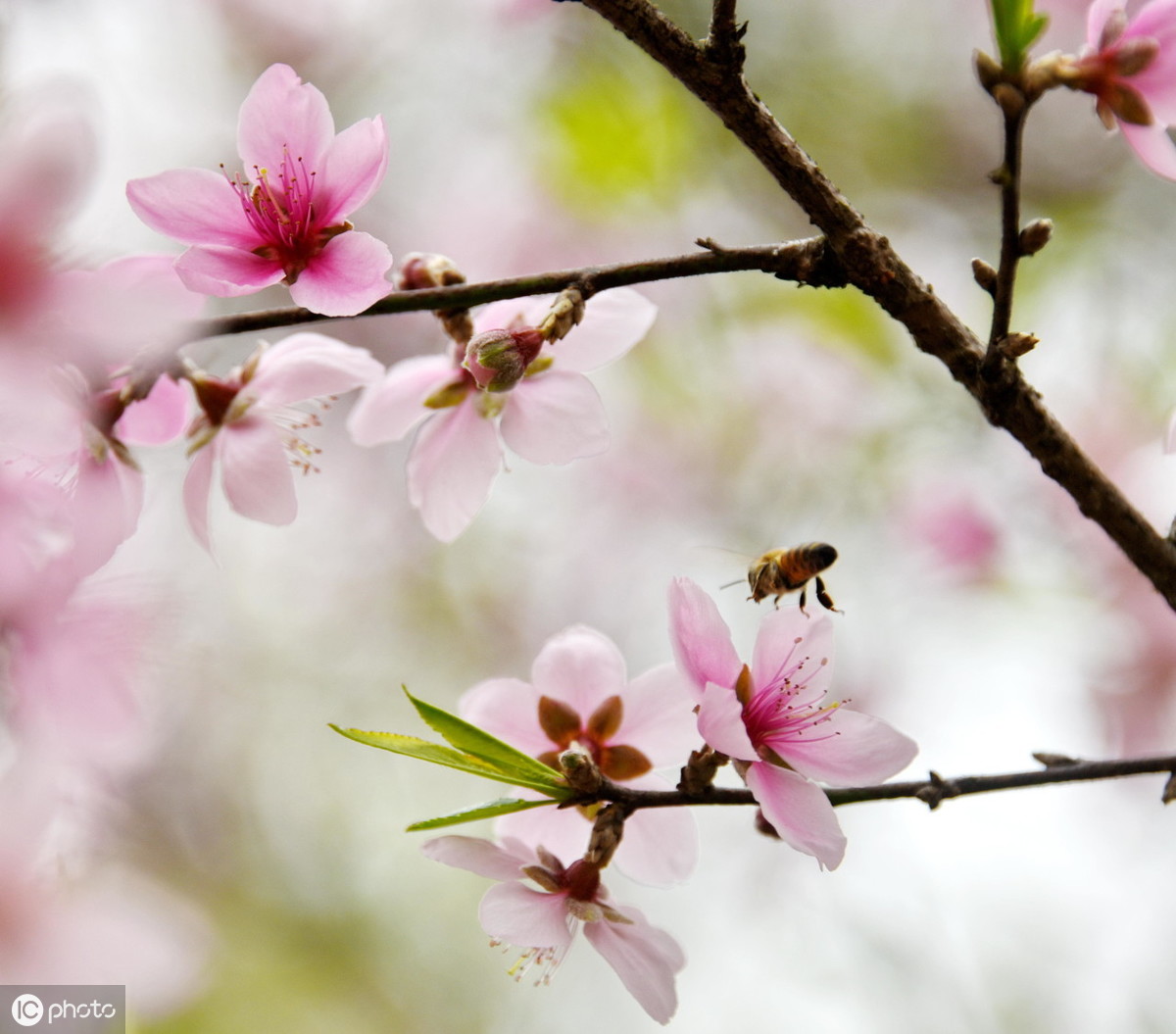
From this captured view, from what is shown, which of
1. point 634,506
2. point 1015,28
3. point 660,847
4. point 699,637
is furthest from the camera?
point 634,506

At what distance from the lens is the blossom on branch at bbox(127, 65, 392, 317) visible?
0.62 metres

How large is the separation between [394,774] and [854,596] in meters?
1.24

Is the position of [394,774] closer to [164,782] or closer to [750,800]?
[164,782]

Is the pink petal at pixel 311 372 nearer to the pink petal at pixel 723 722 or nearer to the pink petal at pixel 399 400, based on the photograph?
the pink petal at pixel 399 400

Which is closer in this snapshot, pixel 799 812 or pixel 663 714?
pixel 799 812

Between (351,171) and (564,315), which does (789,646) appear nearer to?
(564,315)

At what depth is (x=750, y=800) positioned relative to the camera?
0.60m

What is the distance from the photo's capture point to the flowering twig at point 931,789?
59cm

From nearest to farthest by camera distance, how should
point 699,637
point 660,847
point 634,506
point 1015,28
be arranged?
1. point 1015,28
2. point 699,637
3. point 660,847
4. point 634,506

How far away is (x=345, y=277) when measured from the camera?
0.62 metres

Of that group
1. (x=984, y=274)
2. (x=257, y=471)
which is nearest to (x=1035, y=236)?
(x=984, y=274)

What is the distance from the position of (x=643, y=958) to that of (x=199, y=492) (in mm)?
471

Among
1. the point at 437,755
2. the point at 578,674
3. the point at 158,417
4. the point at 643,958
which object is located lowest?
the point at 643,958

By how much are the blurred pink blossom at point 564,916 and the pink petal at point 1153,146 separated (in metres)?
0.54
